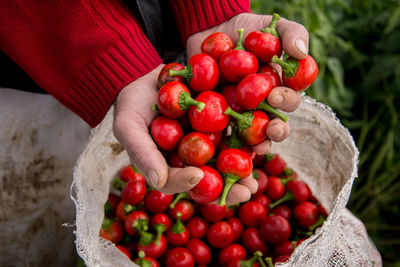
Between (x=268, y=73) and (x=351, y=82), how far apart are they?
5.66 ft

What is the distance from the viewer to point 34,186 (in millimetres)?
1668

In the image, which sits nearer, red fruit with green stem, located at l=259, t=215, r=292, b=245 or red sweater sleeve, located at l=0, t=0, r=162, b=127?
red sweater sleeve, located at l=0, t=0, r=162, b=127

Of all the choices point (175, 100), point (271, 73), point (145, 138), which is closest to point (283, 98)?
point (271, 73)

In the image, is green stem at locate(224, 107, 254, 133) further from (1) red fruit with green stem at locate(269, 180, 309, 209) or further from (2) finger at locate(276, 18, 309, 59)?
(1) red fruit with green stem at locate(269, 180, 309, 209)

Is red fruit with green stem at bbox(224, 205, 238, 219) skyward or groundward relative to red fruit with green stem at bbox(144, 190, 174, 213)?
groundward

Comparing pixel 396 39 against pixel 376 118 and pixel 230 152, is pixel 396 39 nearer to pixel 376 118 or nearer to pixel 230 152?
pixel 376 118

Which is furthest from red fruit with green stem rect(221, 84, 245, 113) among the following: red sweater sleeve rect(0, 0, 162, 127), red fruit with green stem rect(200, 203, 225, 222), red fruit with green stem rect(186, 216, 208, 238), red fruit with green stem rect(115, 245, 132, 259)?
red fruit with green stem rect(115, 245, 132, 259)

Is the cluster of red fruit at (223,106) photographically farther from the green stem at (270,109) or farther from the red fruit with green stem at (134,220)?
A: the red fruit with green stem at (134,220)

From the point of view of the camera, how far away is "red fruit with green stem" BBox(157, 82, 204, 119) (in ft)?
3.63

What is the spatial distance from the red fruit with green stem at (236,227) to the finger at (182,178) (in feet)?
1.87

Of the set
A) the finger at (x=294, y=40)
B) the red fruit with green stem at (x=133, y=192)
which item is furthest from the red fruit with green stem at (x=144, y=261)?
the finger at (x=294, y=40)

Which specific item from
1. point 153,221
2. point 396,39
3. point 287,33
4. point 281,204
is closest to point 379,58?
point 396,39

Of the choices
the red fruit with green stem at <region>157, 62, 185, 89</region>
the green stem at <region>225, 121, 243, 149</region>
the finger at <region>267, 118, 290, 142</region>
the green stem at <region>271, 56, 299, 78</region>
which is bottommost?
the green stem at <region>225, 121, 243, 149</region>

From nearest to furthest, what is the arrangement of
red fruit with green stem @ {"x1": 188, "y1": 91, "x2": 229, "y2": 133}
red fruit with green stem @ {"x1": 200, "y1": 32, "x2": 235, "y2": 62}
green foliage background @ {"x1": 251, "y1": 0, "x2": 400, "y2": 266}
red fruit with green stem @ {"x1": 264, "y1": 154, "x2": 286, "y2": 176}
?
red fruit with green stem @ {"x1": 188, "y1": 91, "x2": 229, "y2": 133} → red fruit with green stem @ {"x1": 200, "y1": 32, "x2": 235, "y2": 62} → red fruit with green stem @ {"x1": 264, "y1": 154, "x2": 286, "y2": 176} → green foliage background @ {"x1": 251, "y1": 0, "x2": 400, "y2": 266}
